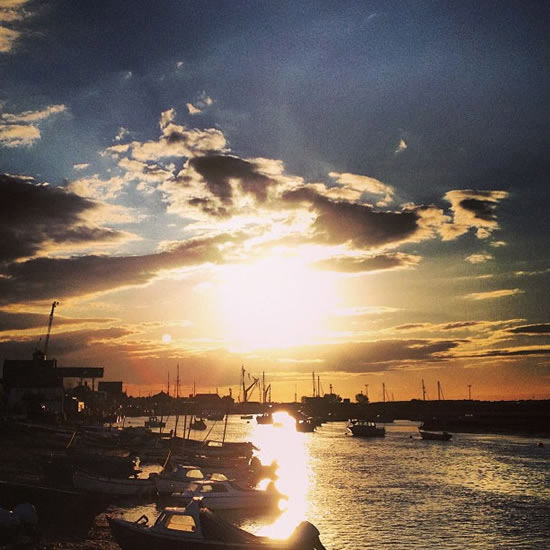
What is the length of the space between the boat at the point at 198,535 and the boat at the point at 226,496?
15.1 metres

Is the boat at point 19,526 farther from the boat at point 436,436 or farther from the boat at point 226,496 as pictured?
the boat at point 436,436

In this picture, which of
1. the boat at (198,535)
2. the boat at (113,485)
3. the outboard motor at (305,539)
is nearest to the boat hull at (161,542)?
the boat at (198,535)

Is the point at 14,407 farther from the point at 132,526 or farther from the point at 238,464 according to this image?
the point at 132,526

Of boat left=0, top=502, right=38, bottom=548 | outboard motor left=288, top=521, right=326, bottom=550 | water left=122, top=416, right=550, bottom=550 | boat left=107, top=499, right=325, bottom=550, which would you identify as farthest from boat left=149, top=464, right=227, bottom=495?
outboard motor left=288, top=521, right=326, bottom=550

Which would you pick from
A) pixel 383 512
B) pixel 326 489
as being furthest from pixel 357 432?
pixel 383 512

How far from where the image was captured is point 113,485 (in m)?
46.0

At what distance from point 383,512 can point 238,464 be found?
1896 cm

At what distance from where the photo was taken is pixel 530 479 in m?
71.9

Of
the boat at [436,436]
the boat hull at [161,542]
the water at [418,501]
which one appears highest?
the boat at [436,436]

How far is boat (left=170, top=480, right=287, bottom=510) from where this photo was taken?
136 feet

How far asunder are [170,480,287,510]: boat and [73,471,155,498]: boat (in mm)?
5540

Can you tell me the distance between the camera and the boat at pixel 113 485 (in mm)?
44125

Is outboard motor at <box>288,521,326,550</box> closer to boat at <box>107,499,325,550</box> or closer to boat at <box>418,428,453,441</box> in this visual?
boat at <box>107,499,325,550</box>

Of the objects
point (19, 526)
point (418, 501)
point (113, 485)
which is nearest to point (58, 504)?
point (19, 526)
